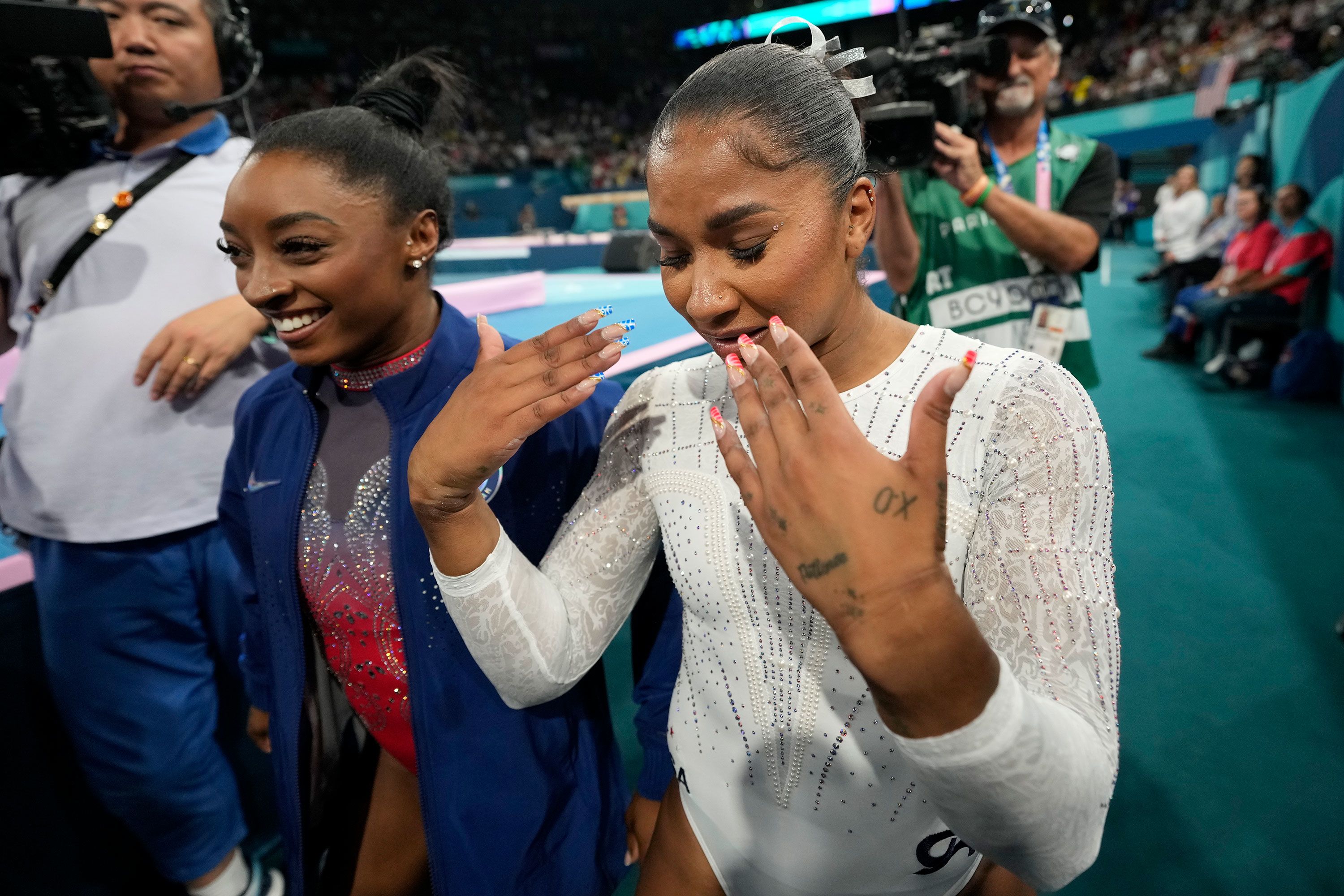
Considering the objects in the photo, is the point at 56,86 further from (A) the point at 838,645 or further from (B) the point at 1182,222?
(B) the point at 1182,222

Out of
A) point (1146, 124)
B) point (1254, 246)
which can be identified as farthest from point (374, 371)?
point (1146, 124)

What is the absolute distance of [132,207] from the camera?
4.47 feet

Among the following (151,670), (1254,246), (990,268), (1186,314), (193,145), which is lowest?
(1186,314)

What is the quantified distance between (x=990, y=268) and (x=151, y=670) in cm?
197

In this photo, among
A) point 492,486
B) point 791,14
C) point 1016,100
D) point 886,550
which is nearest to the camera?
point 886,550

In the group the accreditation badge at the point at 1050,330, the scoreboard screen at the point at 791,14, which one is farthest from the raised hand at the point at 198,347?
the scoreboard screen at the point at 791,14

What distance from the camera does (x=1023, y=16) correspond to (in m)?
1.73

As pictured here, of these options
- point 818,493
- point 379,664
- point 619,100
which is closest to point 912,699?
point 818,493

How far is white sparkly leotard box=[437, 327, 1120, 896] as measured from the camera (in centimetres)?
61

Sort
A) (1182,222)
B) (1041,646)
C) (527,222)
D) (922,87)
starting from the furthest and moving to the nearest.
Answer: (527,222), (1182,222), (922,87), (1041,646)

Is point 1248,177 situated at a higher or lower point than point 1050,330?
lower

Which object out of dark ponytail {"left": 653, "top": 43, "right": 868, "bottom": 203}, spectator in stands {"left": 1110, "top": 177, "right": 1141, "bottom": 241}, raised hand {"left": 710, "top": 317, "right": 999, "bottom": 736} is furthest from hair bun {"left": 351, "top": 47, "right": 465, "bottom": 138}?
spectator in stands {"left": 1110, "top": 177, "right": 1141, "bottom": 241}

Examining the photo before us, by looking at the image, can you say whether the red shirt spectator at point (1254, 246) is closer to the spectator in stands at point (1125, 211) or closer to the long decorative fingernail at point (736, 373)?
the long decorative fingernail at point (736, 373)

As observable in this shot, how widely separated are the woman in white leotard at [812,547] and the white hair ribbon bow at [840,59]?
0.15 ft
